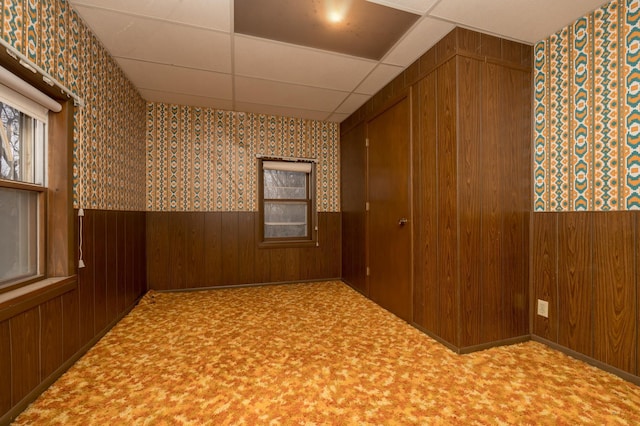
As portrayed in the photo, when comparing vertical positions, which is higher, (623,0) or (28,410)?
(623,0)

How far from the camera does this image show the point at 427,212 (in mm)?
2574

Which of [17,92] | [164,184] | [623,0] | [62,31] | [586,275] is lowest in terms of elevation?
[586,275]

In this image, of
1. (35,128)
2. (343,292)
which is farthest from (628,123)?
(35,128)

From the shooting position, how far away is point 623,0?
1.88 metres

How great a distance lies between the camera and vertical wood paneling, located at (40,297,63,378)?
173 cm

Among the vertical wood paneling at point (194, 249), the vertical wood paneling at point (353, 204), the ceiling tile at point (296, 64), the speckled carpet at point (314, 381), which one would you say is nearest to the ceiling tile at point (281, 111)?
the vertical wood paneling at point (353, 204)

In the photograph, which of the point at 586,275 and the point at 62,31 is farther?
the point at 586,275

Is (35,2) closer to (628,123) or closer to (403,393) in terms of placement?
(403,393)

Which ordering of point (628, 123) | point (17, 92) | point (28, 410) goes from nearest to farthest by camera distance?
point (28, 410) < point (17, 92) < point (628, 123)

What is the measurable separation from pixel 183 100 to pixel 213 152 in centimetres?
75

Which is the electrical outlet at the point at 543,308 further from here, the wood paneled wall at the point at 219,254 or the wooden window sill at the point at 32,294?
the wooden window sill at the point at 32,294

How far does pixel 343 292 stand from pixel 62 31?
3684 mm

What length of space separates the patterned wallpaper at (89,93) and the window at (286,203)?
1.70m

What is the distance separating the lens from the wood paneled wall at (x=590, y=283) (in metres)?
1.87
